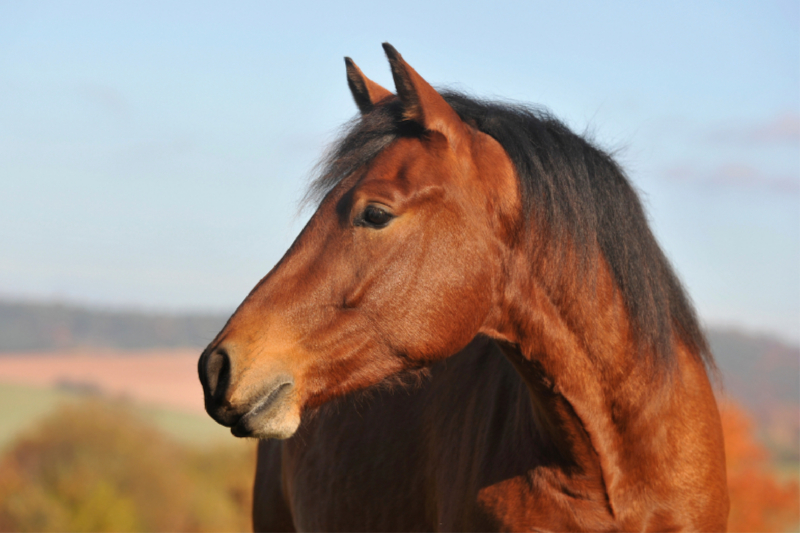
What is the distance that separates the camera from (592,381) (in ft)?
8.41

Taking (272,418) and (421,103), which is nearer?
(272,418)

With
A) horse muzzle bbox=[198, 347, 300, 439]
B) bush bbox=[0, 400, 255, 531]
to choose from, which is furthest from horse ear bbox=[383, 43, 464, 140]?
bush bbox=[0, 400, 255, 531]

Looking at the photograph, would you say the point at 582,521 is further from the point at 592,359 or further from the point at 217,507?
the point at 217,507

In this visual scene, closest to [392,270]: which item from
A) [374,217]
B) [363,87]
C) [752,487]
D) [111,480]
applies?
[374,217]

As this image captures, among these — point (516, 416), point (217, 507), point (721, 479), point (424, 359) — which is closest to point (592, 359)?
point (516, 416)

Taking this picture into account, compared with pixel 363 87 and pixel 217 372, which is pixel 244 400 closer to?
pixel 217 372

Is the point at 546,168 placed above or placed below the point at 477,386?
above

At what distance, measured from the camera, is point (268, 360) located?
2250 millimetres

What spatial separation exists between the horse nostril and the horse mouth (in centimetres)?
13

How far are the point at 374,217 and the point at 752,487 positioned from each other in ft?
42.6

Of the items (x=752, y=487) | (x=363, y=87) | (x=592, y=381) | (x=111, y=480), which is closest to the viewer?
(x=592, y=381)

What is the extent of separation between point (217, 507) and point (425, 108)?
54.1 feet

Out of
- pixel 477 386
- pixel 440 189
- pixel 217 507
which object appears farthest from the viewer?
pixel 217 507

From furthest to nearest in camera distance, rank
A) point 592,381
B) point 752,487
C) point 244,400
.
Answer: point 752,487 < point 592,381 < point 244,400
